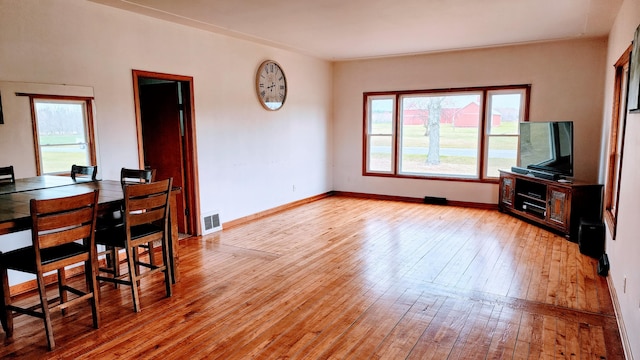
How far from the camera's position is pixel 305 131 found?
7.44 metres

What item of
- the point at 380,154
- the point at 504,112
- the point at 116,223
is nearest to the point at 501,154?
the point at 504,112

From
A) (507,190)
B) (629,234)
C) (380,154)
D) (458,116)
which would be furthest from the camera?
(380,154)

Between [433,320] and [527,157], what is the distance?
410 cm

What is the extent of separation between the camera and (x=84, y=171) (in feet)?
12.6

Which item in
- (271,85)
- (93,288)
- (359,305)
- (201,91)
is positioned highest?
(271,85)

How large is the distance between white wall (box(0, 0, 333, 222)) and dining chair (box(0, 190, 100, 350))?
4.10 ft

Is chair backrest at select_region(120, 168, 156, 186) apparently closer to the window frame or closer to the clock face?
the window frame

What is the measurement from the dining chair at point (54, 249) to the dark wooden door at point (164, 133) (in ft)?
8.06

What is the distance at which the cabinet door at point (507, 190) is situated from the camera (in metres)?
6.29

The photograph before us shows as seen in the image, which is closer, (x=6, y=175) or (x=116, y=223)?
(x=6, y=175)

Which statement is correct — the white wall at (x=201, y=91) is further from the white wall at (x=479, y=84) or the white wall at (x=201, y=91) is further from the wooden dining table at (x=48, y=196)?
the white wall at (x=479, y=84)

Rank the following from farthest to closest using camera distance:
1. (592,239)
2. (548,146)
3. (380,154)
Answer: (380,154), (548,146), (592,239)

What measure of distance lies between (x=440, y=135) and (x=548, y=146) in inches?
78.9

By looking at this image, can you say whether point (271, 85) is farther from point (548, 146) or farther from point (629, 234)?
point (629, 234)
